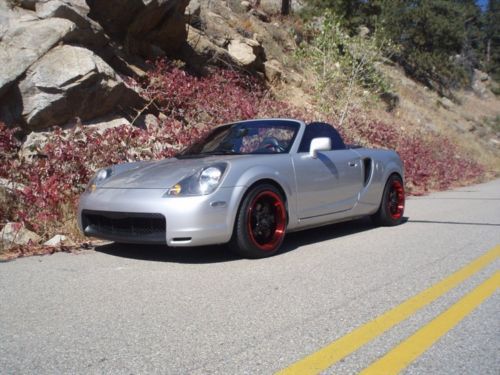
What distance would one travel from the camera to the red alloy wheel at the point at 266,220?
5.17 meters

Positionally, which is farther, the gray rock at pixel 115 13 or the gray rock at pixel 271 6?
the gray rock at pixel 271 6

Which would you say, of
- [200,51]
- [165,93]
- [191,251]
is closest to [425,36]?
[200,51]

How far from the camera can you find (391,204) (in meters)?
7.42

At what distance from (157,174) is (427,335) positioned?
2.96 m

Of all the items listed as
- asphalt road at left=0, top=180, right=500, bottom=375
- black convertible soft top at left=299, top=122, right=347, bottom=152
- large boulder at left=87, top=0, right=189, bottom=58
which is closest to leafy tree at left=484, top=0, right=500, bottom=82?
large boulder at left=87, top=0, right=189, bottom=58

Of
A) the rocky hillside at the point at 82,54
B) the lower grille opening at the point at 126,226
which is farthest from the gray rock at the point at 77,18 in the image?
the lower grille opening at the point at 126,226

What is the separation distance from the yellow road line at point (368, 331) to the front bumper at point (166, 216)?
1.77m

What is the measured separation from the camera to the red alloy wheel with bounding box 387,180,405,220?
24.4ft

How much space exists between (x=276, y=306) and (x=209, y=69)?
11.3 metres

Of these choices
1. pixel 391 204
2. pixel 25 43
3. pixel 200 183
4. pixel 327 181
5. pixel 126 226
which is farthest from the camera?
pixel 25 43

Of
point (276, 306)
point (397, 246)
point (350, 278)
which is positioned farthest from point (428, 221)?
point (276, 306)

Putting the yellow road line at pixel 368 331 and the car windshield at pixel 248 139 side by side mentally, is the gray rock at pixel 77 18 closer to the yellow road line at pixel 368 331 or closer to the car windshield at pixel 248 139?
the car windshield at pixel 248 139

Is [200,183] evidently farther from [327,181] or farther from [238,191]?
[327,181]

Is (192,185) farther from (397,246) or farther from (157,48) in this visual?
(157,48)
